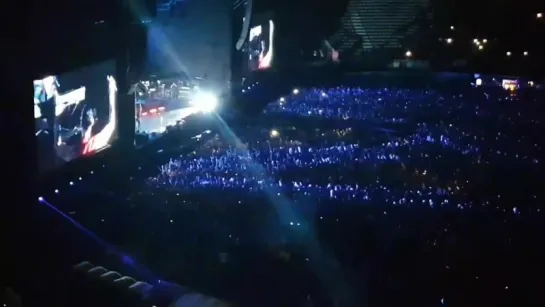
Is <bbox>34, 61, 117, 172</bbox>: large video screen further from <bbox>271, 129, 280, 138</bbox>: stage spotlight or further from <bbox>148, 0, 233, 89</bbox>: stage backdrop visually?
<bbox>148, 0, 233, 89</bbox>: stage backdrop

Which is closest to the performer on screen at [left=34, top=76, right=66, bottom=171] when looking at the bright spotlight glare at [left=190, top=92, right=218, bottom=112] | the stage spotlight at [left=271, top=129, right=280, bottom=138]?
the stage spotlight at [left=271, top=129, right=280, bottom=138]

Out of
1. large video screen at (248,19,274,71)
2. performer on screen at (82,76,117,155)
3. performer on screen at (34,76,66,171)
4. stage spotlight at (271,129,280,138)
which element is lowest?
large video screen at (248,19,274,71)

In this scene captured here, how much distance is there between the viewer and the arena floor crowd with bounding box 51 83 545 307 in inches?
248

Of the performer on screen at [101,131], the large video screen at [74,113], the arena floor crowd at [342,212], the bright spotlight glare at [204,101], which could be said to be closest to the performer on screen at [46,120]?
the large video screen at [74,113]

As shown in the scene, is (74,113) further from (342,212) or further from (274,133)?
(274,133)

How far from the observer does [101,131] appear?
39.7 feet

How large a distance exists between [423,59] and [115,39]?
55.6 ft

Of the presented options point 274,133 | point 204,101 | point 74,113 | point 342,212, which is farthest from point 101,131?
point 204,101

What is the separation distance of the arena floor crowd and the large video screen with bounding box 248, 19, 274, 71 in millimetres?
7292

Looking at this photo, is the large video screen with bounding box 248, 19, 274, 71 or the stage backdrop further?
the large video screen with bounding box 248, 19, 274, 71

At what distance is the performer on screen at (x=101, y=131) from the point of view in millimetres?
11422

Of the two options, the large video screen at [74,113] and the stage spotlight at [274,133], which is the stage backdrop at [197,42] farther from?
the large video screen at [74,113]

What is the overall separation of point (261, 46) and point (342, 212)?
16018 millimetres

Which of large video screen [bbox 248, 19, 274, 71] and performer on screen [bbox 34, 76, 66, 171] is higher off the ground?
performer on screen [bbox 34, 76, 66, 171]
